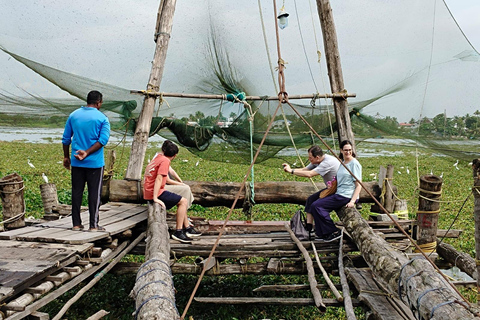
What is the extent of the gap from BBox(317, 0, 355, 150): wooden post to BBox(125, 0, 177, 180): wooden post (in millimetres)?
2203

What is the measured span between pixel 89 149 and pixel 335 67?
12.2 ft

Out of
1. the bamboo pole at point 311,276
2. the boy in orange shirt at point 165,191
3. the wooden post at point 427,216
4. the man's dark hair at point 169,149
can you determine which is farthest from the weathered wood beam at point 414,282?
the man's dark hair at point 169,149

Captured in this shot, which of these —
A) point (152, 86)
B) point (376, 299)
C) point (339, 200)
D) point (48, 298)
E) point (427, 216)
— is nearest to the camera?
point (48, 298)

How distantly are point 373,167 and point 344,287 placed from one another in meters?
12.0

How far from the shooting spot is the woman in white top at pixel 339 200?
4.97 meters

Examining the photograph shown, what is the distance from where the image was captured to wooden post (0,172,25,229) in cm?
514

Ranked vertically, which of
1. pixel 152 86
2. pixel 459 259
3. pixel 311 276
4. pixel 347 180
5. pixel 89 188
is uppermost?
pixel 152 86

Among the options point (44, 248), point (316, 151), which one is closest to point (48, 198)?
point (44, 248)

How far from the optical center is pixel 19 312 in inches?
116

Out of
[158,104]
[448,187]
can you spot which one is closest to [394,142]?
[158,104]

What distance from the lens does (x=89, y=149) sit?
170 inches

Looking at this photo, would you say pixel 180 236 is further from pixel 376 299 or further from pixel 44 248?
pixel 376 299

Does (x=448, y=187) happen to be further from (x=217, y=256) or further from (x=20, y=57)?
(x=20, y=57)

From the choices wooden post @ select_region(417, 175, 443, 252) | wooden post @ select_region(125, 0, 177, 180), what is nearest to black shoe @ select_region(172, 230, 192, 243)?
wooden post @ select_region(125, 0, 177, 180)
